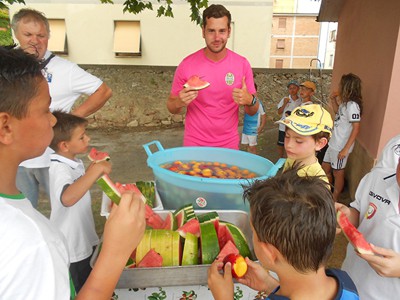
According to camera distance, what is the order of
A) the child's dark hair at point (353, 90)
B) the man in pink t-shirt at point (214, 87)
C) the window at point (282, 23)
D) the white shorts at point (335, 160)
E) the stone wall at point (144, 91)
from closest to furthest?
the man in pink t-shirt at point (214, 87) → the child's dark hair at point (353, 90) → the white shorts at point (335, 160) → the stone wall at point (144, 91) → the window at point (282, 23)

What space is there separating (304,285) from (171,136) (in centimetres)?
856

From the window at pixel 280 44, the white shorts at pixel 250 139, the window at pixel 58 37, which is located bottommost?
the white shorts at pixel 250 139

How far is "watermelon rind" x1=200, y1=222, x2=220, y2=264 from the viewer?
5.11 feet

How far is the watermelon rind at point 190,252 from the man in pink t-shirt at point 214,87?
1.58 m

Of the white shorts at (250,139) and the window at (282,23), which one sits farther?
the window at (282,23)

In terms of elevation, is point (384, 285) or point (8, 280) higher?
point (8, 280)

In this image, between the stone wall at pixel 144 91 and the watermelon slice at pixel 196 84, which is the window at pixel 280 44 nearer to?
the stone wall at pixel 144 91

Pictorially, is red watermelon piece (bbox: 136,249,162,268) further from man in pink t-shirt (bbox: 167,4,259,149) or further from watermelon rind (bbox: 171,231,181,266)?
man in pink t-shirt (bbox: 167,4,259,149)

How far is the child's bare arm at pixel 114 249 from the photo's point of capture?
1073 millimetres

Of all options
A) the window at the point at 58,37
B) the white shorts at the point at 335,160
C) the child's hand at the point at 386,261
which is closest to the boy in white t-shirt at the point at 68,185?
the child's hand at the point at 386,261

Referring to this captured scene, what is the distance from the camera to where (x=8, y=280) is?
0.85m

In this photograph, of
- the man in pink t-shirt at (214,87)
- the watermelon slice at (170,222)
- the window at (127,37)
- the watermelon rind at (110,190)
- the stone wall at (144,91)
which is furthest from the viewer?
the window at (127,37)

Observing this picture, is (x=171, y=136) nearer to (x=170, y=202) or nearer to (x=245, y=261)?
(x=170, y=202)

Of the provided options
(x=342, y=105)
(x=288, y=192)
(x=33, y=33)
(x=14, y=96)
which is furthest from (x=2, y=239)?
(x=342, y=105)
